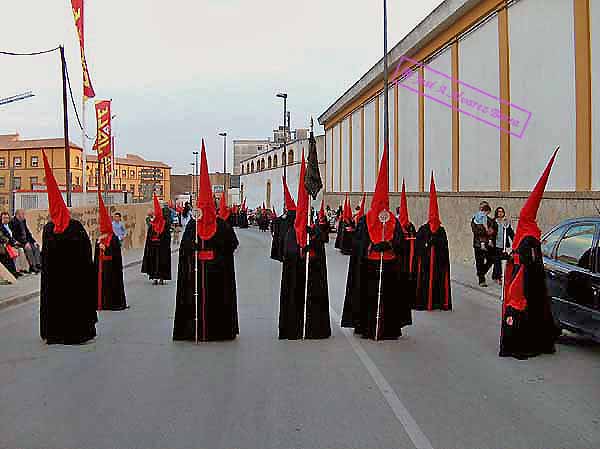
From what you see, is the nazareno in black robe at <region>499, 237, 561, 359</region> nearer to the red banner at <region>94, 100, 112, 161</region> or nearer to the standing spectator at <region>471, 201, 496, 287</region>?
the standing spectator at <region>471, 201, 496, 287</region>

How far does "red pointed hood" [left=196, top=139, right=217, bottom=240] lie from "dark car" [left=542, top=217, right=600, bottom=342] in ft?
14.6

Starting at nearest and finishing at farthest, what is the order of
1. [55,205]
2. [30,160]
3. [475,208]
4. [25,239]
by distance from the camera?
[55,205] < [25,239] < [475,208] < [30,160]

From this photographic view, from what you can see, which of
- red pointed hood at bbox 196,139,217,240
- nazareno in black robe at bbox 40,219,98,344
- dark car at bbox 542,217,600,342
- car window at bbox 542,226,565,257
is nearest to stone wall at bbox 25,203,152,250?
nazareno in black robe at bbox 40,219,98,344

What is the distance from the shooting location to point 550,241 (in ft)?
Answer: 31.9

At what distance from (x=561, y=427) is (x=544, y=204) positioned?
12010 millimetres

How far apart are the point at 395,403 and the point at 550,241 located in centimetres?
437

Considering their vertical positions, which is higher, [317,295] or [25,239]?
[25,239]

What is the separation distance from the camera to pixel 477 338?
389 inches

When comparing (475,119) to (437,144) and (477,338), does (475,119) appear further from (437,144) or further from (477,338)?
(477,338)

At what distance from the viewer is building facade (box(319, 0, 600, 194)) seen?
1609 centimetres

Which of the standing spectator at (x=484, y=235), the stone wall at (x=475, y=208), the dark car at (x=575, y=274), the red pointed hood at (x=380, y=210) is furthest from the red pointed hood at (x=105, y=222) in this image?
the stone wall at (x=475, y=208)

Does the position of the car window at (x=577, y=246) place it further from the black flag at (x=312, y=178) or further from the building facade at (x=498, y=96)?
the building facade at (x=498, y=96)

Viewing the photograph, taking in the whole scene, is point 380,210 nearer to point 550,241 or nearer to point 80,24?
point 550,241

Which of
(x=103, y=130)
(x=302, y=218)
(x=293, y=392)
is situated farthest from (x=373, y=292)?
(x=103, y=130)
